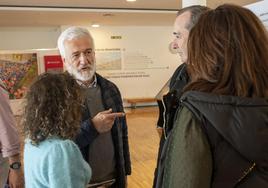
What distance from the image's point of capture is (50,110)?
Result: 1.24m

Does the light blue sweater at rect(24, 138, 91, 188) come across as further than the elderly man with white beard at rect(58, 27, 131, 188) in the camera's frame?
No

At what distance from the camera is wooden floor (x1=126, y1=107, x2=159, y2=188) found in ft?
13.1

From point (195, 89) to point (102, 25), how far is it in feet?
30.5

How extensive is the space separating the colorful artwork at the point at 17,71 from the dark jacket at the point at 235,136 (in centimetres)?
496

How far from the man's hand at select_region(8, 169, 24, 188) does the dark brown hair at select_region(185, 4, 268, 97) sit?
4.40 ft

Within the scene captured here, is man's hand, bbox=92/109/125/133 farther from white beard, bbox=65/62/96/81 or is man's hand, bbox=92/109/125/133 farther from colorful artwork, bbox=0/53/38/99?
colorful artwork, bbox=0/53/38/99

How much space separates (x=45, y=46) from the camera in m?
9.74

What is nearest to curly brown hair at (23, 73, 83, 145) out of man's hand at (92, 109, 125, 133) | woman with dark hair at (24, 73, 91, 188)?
woman with dark hair at (24, 73, 91, 188)

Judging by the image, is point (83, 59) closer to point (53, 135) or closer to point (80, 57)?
point (80, 57)

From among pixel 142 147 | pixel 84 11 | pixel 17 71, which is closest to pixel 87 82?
pixel 142 147

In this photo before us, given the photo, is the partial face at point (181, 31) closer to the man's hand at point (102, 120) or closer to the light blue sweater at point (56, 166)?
the man's hand at point (102, 120)

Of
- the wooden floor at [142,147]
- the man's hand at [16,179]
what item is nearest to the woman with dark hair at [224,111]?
the man's hand at [16,179]

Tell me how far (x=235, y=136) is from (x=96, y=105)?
1.08 m

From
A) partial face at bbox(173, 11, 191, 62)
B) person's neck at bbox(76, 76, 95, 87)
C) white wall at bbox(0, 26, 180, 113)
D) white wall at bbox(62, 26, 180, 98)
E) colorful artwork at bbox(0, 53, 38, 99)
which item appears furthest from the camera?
white wall at bbox(62, 26, 180, 98)
